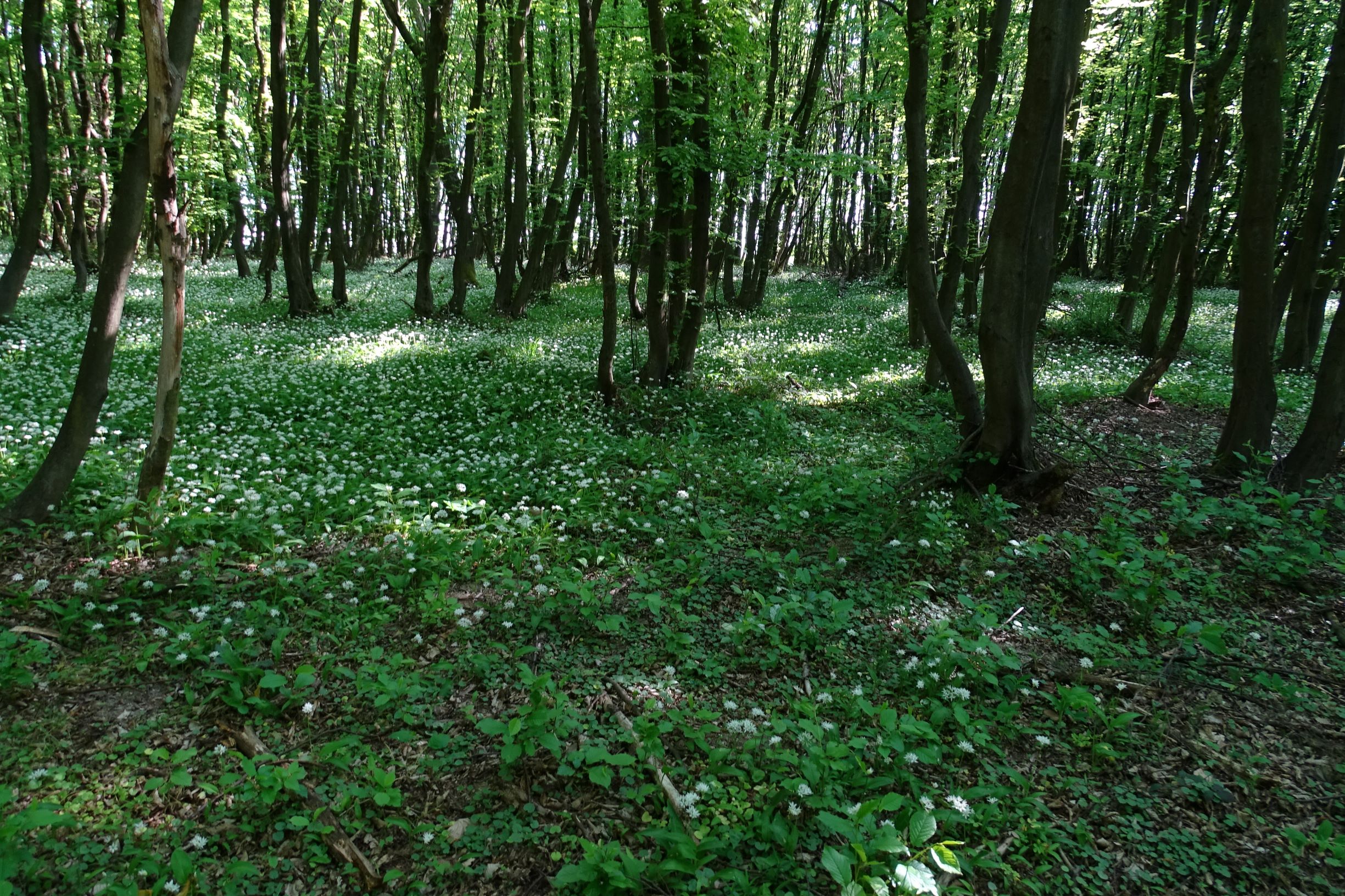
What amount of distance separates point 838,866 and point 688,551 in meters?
3.53

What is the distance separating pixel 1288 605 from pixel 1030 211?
3.95 m

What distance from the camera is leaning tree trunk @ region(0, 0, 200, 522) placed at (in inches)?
200

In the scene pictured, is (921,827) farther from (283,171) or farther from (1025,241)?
(283,171)

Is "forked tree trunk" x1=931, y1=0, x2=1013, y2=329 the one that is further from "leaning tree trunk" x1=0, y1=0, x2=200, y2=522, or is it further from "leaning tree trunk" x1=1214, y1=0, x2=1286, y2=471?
"leaning tree trunk" x1=0, y1=0, x2=200, y2=522

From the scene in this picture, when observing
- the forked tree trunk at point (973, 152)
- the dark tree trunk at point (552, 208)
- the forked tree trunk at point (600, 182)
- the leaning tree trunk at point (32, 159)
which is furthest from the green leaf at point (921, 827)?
the leaning tree trunk at point (32, 159)

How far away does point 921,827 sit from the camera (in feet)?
9.45

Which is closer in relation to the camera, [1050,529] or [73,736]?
[73,736]

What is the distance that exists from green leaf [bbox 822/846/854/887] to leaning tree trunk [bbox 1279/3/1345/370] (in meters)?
8.96

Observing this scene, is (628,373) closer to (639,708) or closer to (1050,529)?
(1050,529)

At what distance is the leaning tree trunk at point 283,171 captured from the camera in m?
13.8

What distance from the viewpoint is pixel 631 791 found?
335 centimetres

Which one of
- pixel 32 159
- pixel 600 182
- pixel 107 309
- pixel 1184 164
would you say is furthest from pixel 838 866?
pixel 32 159

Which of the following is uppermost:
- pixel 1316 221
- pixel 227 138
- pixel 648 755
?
pixel 227 138

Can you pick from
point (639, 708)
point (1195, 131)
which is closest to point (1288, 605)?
point (639, 708)
